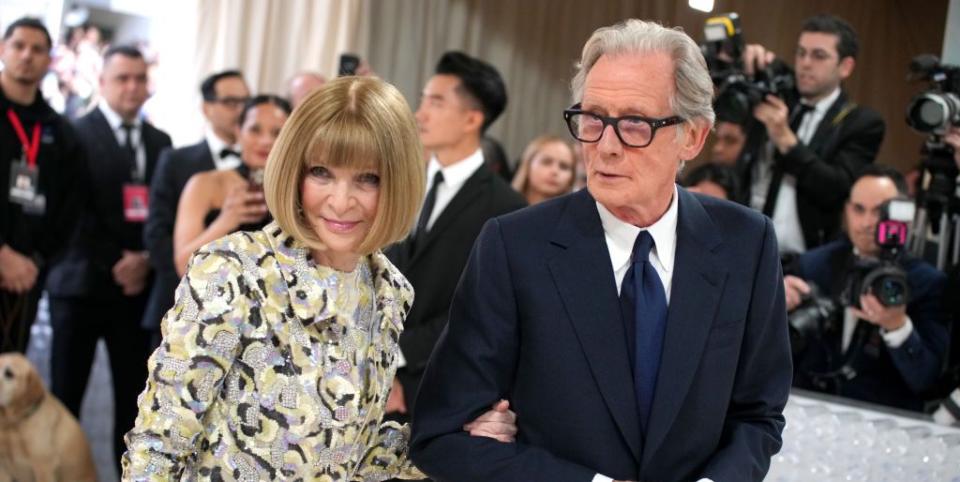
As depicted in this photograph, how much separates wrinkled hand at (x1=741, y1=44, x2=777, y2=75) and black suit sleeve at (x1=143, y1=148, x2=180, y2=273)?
201 centimetres

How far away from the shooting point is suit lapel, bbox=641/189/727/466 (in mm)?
1749

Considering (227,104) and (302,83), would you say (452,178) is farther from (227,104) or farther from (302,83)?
(302,83)

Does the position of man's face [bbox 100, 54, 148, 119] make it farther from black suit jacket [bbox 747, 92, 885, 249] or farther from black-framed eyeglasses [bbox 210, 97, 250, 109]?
black suit jacket [bbox 747, 92, 885, 249]

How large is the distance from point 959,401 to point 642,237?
4.47ft

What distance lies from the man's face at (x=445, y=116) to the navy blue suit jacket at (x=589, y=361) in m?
1.68

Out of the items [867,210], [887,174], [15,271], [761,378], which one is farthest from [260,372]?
[15,271]

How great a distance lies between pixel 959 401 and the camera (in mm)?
2807

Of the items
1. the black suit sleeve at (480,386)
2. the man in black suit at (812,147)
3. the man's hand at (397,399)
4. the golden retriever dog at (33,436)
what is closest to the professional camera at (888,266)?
the man in black suit at (812,147)

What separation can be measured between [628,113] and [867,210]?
185 centimetres

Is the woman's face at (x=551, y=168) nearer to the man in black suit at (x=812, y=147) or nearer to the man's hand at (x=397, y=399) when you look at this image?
the man in black suit at (x=812, y=147)

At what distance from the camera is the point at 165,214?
4.31 meters

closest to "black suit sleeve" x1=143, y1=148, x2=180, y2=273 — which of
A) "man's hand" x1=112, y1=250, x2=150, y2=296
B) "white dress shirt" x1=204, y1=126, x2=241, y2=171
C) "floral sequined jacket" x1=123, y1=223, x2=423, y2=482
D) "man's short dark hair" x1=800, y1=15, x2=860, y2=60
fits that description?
"white dress shirt" x1=204, y1=126, x2=241, y2=171

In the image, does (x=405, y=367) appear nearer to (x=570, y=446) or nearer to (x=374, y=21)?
(x=570, y=446)

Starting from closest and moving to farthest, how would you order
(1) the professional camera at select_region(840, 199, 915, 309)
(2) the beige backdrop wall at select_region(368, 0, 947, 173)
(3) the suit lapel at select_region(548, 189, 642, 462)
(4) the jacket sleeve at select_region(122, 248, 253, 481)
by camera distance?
(4) the jacket sleeve at select_region(122, 248, 253, 481) < (3) the suit lapel at select_region(548, 189, 642, 462) < (1) the professional camera at select_region(840, 199, 915, 309) < (2) the beige backdrop wall at select_region(368, 0, 947, 173)
